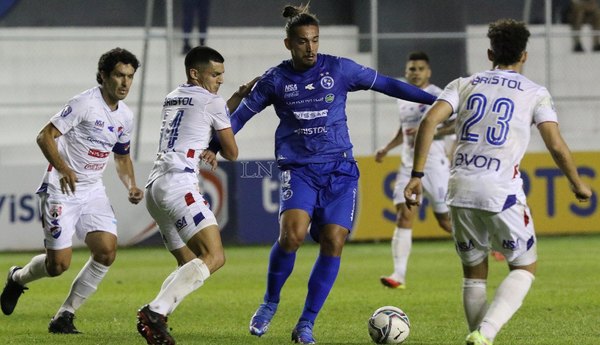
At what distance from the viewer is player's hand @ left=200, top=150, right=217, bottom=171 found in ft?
26.8

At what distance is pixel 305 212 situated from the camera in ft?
27.6

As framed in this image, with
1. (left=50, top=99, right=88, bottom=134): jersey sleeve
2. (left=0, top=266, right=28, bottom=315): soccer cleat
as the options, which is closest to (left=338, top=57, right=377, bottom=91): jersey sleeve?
(left=50, top=99, right=88, bottom=134): jersey sleeve

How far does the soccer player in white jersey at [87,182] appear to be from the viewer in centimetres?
908

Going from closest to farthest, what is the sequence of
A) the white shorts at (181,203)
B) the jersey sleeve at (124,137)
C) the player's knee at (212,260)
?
1. the player's knee at (212,260)
2. the white shorts at (181,203)
3. the jersey sleeve at (124,137)

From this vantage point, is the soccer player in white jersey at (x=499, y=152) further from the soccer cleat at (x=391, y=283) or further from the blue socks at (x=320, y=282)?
the soccer cleat at (x=391, y=283)

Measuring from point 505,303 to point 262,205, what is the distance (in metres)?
12.0

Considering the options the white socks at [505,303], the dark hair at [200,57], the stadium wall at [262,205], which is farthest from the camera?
the stadium wall at [262,205]

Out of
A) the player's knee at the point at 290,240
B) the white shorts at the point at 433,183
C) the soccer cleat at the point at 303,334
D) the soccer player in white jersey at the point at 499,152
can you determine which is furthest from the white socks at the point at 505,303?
the white shorts at the point at 433,183

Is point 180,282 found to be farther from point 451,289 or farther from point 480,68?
point 480,68

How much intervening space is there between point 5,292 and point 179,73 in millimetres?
12077

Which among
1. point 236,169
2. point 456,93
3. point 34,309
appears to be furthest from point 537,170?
point 456,93

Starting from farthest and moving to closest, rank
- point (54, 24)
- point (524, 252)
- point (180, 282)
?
point (54, 24) → point (180, 282) → point (524, 252)

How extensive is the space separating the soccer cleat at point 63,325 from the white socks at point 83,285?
0.08 metres

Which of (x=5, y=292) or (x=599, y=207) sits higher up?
(x=5, y=292)
